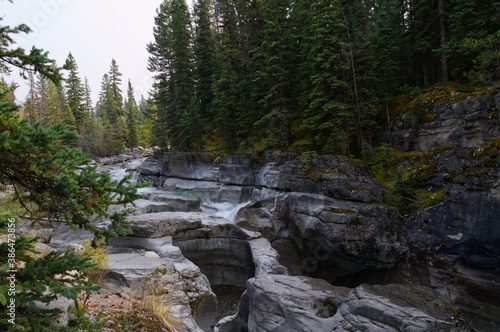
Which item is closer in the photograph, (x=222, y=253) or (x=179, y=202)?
(x=222, y=253)

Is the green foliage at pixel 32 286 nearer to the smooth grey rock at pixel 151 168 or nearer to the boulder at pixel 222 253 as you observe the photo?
the boulder at pixel 222 253

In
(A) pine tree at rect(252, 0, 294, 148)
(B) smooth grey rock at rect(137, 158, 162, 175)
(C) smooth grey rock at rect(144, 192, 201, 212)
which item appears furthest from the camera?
(B) smooth grey rock at rect(137, 158, 162, 175)

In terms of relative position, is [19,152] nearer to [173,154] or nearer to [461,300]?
[461,300]

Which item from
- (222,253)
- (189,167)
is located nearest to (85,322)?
(222,253)

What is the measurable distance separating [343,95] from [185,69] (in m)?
19.8

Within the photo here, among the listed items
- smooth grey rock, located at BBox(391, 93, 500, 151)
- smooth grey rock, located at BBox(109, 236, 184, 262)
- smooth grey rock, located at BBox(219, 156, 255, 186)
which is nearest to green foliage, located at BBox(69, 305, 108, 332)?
smooth grey rock, located at BBox(109, 236, 184, 262)

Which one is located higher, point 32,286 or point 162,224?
point 32,286

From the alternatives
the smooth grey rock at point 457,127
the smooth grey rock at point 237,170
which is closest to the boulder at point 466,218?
the smooth grey rock at point 457,127

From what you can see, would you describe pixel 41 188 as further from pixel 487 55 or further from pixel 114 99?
pixel 114 99

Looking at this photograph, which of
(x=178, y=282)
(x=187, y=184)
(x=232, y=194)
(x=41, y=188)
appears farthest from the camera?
(x=187, y=184)

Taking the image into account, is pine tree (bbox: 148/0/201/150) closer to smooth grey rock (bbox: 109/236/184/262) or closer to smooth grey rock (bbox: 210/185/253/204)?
smooth grey rock (bbox: 210/185/253/204)

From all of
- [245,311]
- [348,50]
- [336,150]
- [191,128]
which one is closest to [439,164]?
[336,150]

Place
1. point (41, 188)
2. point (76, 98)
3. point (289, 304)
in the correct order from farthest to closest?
1. point (76, 98)
2. point (289, 304)
3. point (41, 188)

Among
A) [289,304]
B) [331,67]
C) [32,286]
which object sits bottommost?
[289,304]
